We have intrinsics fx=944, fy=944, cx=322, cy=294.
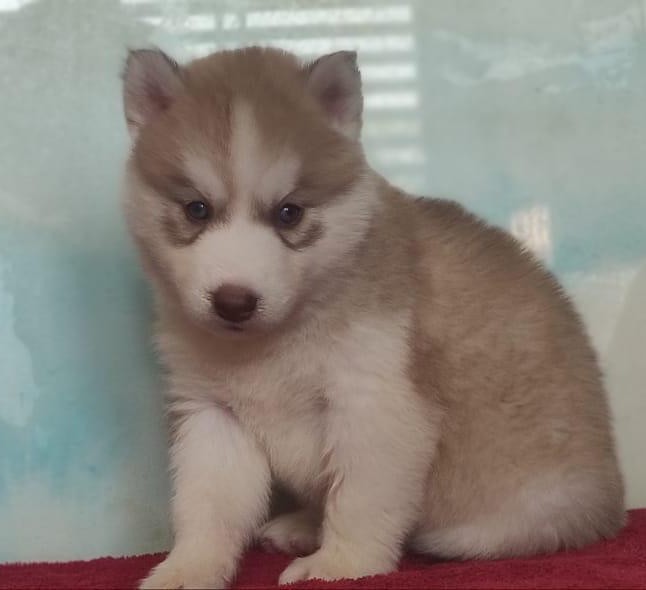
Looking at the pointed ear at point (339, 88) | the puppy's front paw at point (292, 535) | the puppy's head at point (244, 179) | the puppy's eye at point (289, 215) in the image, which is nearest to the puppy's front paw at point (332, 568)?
the puppy's front paw at point (292, 535)

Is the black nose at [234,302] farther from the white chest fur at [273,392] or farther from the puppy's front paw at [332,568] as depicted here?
the puppy's front paw at [332,568]

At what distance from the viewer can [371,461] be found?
2.16 metres

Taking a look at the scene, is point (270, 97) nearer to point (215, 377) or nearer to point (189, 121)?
point (189, 121)

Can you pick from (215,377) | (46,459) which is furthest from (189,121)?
(46,459)

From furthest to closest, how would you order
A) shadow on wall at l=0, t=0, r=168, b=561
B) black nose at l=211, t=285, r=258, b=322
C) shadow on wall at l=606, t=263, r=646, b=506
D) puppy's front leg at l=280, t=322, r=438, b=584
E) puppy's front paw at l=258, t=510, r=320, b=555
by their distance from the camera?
shadow on wall at l=606, t=263, r=646, b=506 < shadow on wall at l=0, t=0, r=168, b=561 < puppy's front paw at l=258, t=510, r=320, b=555 < puppy's front leg at l=280, t=322, r=438, b=584 < black nose at l=211, t=285, r=258, b=322

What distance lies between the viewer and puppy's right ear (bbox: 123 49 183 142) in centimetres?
220

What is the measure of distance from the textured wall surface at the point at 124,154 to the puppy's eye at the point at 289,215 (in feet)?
3.12

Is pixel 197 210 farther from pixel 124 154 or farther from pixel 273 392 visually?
pixel 124 154

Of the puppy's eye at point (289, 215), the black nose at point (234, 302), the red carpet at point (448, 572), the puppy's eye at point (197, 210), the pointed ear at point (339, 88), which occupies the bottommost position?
the red carpet at point (448, 572)

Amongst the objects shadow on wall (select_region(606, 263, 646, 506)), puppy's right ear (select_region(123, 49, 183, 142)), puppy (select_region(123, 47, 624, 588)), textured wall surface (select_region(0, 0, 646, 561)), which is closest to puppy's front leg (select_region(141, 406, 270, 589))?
puppy (select_region(123, 47, 624, 588))

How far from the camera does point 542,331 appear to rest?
2.41m

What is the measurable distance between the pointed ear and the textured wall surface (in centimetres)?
74

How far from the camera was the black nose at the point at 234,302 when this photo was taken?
193cm

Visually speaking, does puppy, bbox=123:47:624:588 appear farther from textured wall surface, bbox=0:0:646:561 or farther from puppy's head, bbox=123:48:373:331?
textured wall surface, bbox=0:0:646:561
